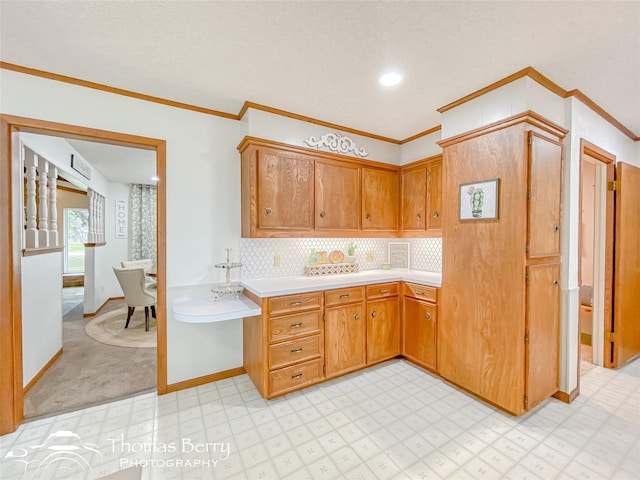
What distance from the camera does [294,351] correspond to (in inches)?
94.3

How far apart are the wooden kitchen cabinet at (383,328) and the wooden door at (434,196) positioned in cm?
86

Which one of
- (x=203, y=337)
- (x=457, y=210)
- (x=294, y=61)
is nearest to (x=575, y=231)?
(x=457, y=210)

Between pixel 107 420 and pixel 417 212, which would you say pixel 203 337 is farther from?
pixel 417 212

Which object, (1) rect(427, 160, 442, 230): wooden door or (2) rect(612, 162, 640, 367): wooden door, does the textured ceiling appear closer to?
(1) rect(427, 160, 442, 230): wooden door

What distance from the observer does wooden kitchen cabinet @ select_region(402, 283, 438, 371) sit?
270 centimetres

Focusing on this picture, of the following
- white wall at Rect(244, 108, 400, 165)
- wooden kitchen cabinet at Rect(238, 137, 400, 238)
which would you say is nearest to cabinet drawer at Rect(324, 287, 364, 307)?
wooden kitchen cabinet at Rect(238, 137, 400, 238)

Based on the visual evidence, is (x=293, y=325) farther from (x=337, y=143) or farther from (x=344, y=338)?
(x=337, y=143)

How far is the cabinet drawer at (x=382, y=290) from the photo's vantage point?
9.26ft

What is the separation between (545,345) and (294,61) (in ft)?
9.37

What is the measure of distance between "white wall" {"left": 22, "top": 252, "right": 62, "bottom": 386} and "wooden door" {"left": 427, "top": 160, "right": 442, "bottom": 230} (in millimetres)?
3862

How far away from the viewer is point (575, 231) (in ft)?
7.69

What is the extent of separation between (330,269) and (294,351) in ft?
3.46

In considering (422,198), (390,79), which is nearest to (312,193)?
(390,79)

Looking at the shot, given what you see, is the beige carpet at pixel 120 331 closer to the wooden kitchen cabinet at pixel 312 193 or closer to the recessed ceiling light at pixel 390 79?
the wooden kitchen cabinet at pixel 312 193
